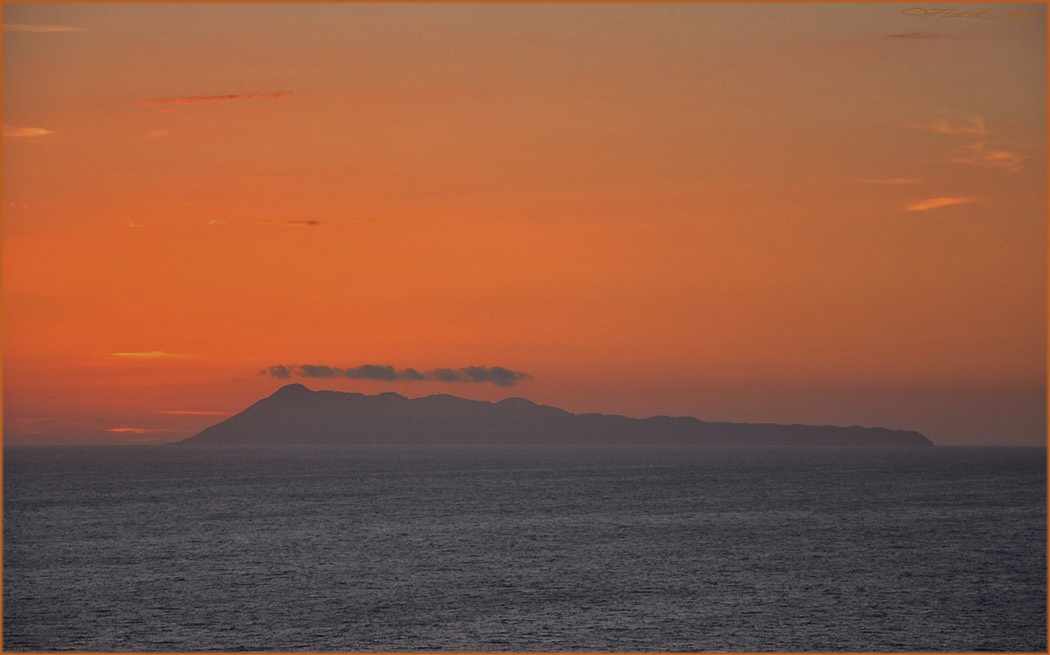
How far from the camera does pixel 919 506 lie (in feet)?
520

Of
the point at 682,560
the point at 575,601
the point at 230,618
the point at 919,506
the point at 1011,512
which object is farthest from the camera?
the point at 919,506

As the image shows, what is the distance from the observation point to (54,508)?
486 feet

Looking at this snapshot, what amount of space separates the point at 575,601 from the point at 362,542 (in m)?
39.4

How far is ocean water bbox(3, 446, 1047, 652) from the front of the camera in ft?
224

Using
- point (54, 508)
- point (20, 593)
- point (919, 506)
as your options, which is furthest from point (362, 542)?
point (919, 506)

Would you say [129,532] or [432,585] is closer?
[432,585]

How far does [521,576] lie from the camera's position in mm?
87438

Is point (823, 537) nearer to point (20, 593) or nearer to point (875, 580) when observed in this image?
point (875, 580)

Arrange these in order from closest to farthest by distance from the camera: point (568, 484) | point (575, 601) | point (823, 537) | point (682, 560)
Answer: point (575, 601)
point (682, 560)
point (823, 537)
point (568, 484)

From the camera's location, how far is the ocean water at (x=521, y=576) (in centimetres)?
6819

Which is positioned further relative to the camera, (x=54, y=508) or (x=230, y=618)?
(x=54, y=508)

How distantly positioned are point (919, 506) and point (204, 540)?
353 feet

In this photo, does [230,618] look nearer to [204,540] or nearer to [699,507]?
[204,540]

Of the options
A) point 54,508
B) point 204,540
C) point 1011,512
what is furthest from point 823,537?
point 54,508
